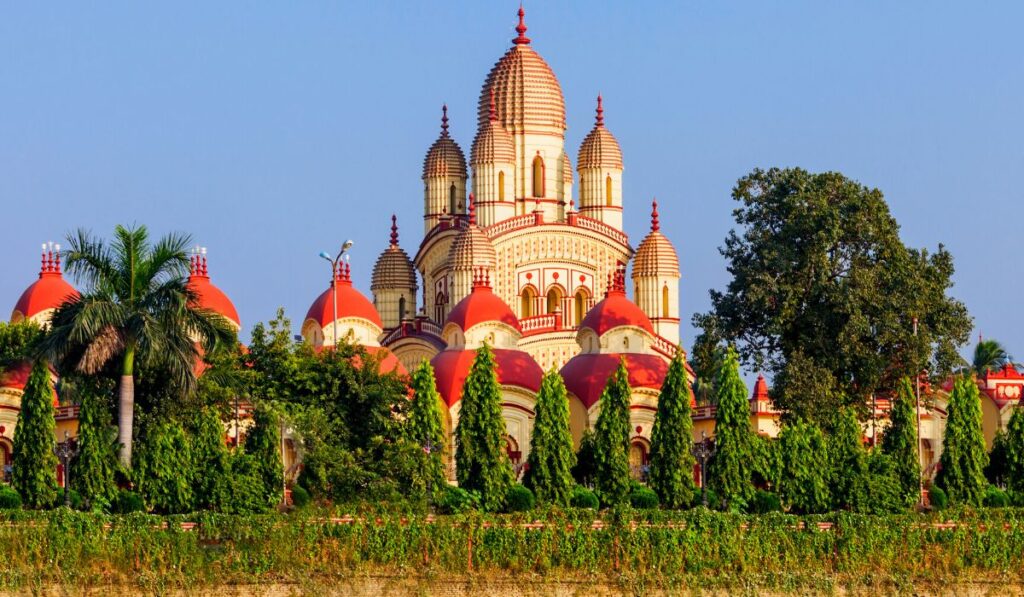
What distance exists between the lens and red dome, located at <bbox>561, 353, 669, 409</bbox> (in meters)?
56.0

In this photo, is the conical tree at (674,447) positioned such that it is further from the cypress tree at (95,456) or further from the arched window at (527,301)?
the arched window at (527,301)

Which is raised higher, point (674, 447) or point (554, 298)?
point (554, 298)

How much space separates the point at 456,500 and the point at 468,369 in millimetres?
13150

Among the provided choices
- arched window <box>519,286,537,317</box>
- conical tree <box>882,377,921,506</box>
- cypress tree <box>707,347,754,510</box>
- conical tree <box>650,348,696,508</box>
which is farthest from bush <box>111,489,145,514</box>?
arched window <box>519,286,537,317</box>

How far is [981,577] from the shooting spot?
38.2 metres

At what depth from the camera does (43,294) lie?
62.5 metres

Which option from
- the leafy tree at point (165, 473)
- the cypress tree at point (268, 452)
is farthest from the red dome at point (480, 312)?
the leafy tree at point (165, 473)

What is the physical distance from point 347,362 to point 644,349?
1353 cm

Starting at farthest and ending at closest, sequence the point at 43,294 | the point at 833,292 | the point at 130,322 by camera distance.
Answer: the point at 43,294 → the point at 833,292 → the point at 130,322

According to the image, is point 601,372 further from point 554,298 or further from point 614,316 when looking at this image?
point 554,298

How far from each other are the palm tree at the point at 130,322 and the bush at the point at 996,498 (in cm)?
1754

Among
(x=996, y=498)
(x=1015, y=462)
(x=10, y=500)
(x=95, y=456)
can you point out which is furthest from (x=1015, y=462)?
(x=10, y=500)

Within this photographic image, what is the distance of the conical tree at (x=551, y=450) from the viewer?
150 feet

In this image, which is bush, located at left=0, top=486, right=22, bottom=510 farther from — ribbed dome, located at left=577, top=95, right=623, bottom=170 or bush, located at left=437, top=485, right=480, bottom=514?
ribbed dome, located at left=577, top=95, right=623, bottom=170
